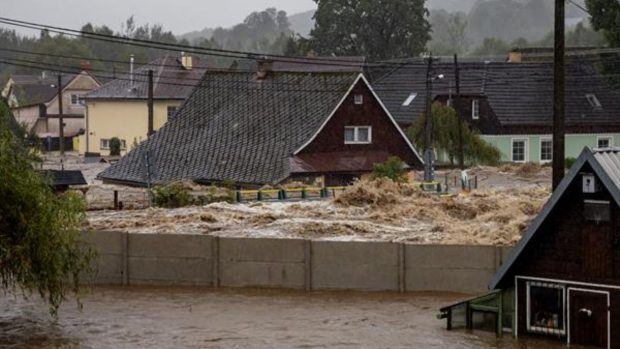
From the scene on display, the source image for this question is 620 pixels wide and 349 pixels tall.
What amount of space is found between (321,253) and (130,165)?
25.4 metres

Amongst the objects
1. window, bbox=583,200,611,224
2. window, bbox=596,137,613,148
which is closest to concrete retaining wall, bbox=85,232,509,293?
window, bbox=583,200,611,224

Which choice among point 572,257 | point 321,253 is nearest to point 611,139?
point 321,253

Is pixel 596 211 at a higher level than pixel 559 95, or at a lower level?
lower

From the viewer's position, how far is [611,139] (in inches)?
2815

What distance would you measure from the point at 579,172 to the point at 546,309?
130 inches

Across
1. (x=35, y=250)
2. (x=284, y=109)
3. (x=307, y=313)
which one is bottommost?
(x=307, y=313)

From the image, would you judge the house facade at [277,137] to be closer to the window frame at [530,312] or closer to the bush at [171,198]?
the bush at [171,198]

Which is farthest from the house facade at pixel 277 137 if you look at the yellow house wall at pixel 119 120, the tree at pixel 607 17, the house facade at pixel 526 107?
the yellow house wall at pixel 119 120

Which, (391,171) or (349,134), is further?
(349,134)

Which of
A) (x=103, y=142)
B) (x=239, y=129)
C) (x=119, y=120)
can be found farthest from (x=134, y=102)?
(x=239, y=129)

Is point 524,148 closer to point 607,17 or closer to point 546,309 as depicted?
point 607,17

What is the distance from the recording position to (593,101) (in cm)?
7369

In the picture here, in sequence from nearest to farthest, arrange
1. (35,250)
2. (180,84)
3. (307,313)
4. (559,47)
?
1. (35,250)
2. (559,47)
3. (307,313)
4. (180,84)

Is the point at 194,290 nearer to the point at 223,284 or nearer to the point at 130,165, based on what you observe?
the point at 223,284
